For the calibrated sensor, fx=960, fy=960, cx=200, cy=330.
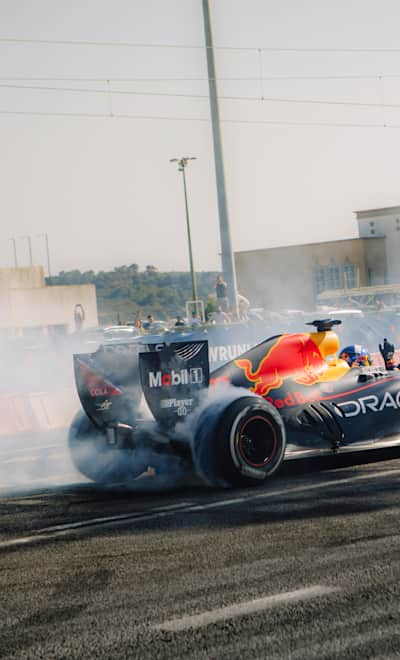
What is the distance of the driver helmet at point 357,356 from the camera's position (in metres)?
10.4

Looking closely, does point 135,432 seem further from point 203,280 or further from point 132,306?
point 203,280

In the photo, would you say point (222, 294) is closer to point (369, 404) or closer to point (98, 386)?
point (369, 404)

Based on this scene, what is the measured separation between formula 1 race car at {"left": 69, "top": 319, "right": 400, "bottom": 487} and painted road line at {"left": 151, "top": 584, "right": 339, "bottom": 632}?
309 cm

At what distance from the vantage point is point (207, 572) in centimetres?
561

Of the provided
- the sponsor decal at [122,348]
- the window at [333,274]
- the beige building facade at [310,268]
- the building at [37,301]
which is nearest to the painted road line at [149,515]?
the sponsor decal at [122,348]

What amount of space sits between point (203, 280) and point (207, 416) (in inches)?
5794

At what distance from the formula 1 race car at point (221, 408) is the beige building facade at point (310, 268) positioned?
180 feet

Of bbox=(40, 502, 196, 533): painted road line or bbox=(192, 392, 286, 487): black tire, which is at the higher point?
bbox=(192, 392, 286, 487): black tire

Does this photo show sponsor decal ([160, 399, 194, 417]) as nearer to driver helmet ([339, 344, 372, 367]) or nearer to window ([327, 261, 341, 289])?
driver helmet ([339, 344, 372, 367])

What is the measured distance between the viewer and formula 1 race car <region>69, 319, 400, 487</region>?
8.30 meters

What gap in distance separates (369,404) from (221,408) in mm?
1747

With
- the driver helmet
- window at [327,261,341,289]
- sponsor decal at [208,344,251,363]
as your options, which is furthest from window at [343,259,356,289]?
the driver helmet

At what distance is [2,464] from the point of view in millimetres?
11391

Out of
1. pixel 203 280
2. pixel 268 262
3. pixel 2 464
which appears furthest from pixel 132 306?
pixel 2 464
